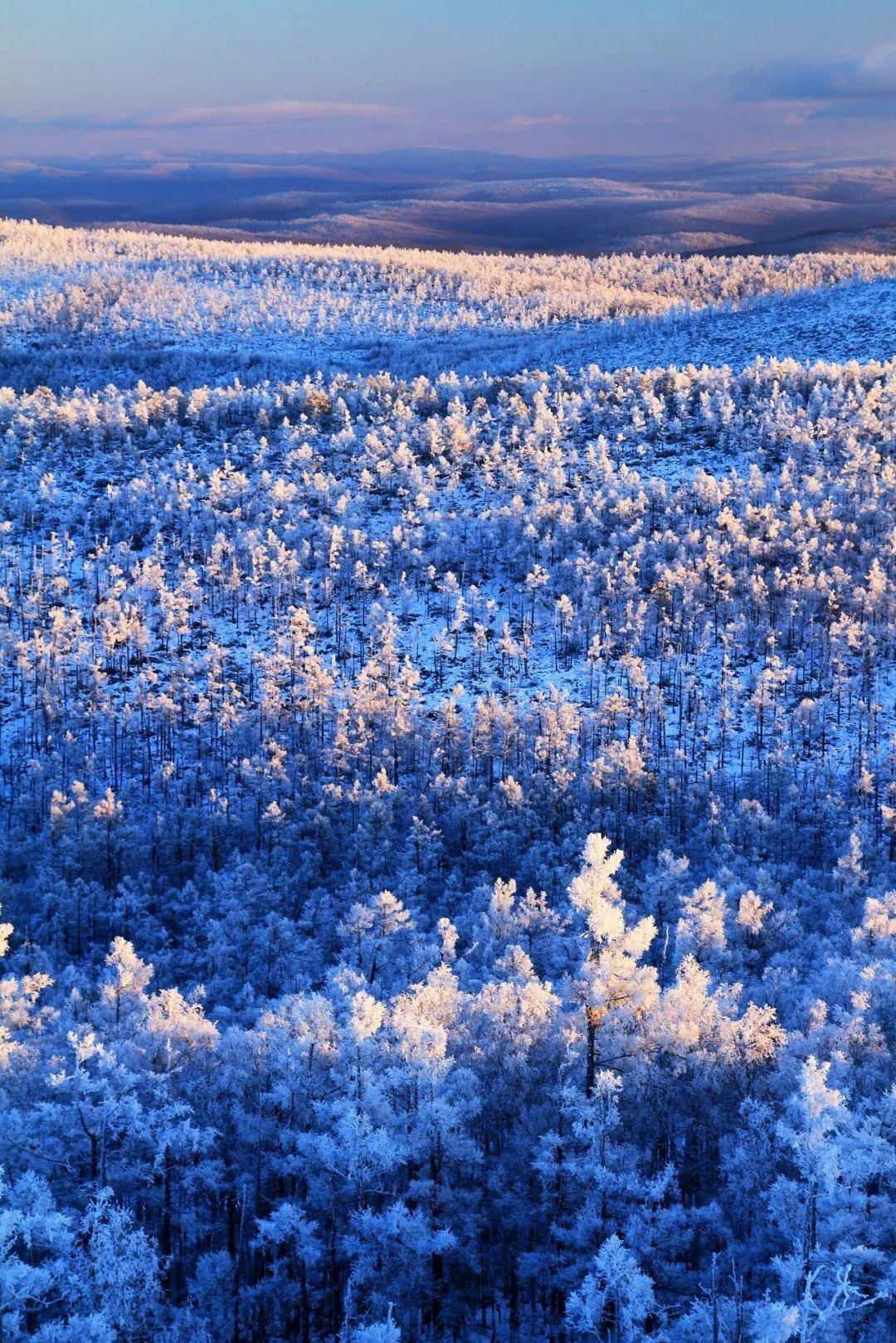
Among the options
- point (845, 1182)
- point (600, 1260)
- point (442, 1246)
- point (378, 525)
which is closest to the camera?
point (600, 1260)

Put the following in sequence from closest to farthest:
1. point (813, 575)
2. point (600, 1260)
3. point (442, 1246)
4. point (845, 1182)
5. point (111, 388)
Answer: point (600, 1260), point (845, 1182), point (442, 1246), point (813, 575), point (111, 388)

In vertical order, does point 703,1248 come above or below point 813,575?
below

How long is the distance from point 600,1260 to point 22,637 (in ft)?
344

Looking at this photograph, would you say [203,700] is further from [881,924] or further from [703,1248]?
[703,1248]

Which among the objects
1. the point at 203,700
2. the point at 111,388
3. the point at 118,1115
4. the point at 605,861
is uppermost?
the point at 111,388

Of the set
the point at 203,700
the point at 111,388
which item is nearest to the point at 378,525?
the point at 203,700

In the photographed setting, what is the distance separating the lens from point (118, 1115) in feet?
103

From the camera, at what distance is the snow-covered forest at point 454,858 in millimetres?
29422

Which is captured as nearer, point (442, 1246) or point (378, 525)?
point (442, 1246)

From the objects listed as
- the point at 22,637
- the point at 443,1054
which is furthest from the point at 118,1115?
the point at 22,637

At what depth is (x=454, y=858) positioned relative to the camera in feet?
261

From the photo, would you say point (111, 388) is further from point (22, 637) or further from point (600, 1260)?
point (600, 1260)

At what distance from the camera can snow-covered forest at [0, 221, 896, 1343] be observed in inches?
1158

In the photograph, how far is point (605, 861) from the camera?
94.0ft
